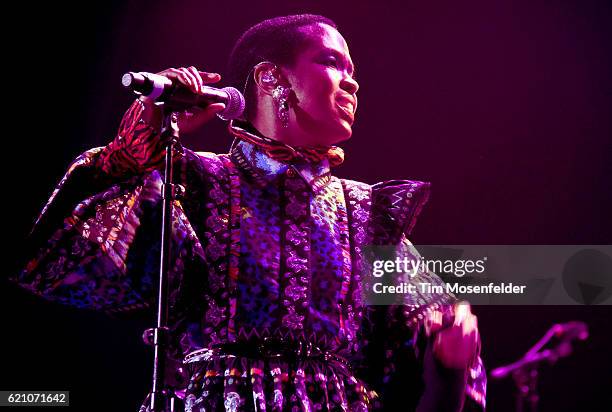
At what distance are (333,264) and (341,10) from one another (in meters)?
1.65

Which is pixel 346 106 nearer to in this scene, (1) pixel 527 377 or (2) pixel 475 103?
→ (1) pixel 527 377

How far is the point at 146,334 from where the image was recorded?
1714 mm

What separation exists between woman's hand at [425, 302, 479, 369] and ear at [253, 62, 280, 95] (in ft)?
2.62

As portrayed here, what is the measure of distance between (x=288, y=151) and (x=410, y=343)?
60 centimetres

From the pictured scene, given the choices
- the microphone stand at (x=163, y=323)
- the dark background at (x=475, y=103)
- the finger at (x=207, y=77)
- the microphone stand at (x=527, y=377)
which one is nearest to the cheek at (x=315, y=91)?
the finger at (x=207, y=77)

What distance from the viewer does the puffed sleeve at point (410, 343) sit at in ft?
6.75

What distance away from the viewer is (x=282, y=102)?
95.3 inches

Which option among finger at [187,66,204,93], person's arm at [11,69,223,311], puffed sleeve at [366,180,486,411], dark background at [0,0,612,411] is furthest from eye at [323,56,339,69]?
dark background at [0,0,612,411]

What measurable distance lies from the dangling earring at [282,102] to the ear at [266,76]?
24mm

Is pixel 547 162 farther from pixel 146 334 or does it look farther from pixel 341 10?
pixel 146 334

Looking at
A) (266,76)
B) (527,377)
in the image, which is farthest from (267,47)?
(527,377)

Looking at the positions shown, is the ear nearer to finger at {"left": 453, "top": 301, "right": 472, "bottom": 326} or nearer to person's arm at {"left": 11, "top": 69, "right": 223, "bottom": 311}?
person's arm at {"left": 11, "top": 69, "right": 223, "bottom": 311}

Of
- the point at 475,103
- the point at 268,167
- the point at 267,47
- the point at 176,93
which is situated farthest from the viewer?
the point at 475,103

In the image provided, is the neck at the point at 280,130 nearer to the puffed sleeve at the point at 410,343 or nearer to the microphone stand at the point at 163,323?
the puffed sleeve at the point at 410,343
